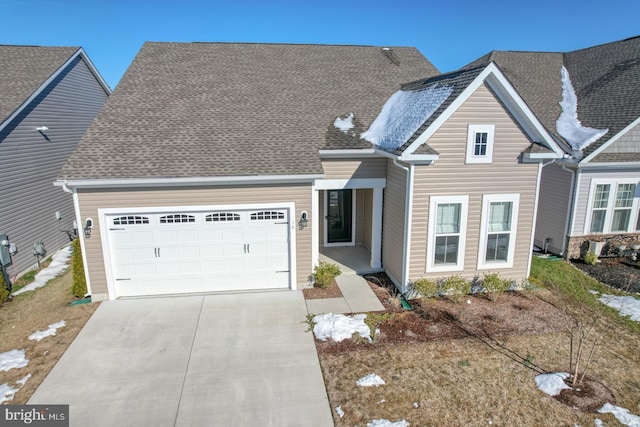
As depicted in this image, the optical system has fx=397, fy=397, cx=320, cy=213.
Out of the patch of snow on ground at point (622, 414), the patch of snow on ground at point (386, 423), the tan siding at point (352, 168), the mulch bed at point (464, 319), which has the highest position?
the tan siding at point (352, 168)

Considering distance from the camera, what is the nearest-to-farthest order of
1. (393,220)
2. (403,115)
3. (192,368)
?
1. (192,368)
2. (393,220)
3. (403,115)

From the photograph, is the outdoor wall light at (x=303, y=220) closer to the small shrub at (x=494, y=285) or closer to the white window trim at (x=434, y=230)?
the white window trim at (x=434, y=230)

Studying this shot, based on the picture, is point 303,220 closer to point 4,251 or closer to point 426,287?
point 426,287

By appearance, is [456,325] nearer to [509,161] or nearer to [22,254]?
[509,161]

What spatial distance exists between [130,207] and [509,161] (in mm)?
10035

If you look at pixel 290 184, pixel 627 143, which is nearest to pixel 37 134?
pixel 290 184

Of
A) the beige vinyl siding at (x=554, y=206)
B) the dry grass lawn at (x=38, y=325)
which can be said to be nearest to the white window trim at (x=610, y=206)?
the beige vinyl siding at (x=554, y=206)

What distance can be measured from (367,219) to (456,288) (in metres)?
4.68

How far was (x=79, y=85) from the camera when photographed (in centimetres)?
1733

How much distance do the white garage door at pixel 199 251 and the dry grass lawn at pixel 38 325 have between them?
1384 millimetres

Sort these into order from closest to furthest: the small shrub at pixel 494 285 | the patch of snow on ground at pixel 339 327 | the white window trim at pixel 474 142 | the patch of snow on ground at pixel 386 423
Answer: the patch of snow on ground at pixel 386 423 < the patch of snow on ground at pixel 339 327 < the white window trim at pixel 474 142 < the small shrub at pixel 494 285

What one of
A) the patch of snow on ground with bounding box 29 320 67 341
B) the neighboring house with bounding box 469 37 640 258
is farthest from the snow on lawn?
the neighboring house with bounding box 469 37 640 258

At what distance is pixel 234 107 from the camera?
12812 mm

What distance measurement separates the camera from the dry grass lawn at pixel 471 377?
6562 mm
